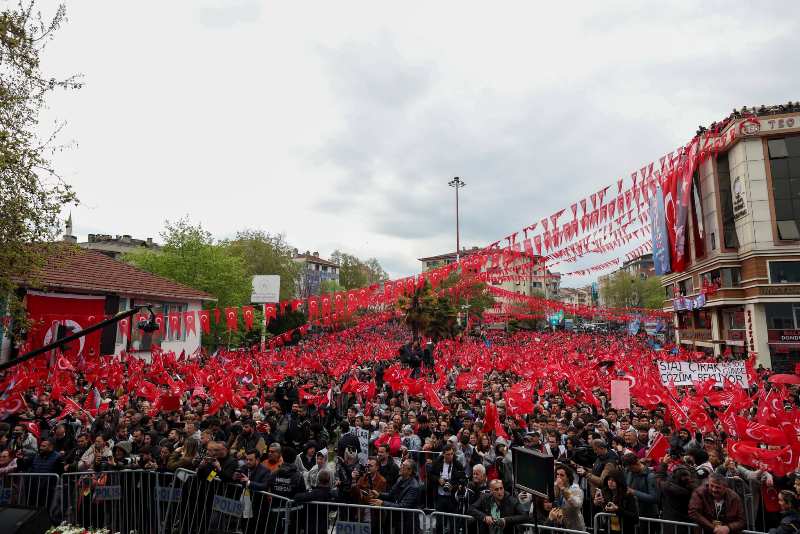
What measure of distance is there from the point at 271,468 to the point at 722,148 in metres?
34.2

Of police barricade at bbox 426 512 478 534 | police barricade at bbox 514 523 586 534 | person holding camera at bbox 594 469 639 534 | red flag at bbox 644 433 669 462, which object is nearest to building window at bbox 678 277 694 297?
red flag at bbox 644 433 669 462

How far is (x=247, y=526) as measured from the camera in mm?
6145

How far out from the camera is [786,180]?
28.2 meters

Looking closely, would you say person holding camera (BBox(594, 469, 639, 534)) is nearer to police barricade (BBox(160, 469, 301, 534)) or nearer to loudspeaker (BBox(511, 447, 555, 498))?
loudspeaker (BBox(511, 447, 555, 498))

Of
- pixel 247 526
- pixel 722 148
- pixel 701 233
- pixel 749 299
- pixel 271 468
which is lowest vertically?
pixel 247 526

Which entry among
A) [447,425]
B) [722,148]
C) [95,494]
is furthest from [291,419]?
[722,148]

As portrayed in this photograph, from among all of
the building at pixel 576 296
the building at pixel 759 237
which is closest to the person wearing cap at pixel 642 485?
the building at pixel 759 237

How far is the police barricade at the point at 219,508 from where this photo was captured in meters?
6.08

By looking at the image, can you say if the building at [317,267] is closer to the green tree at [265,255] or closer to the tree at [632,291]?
the green tree at [265,255]

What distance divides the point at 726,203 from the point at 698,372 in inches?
901

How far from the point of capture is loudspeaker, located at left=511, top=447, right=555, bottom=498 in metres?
4.95

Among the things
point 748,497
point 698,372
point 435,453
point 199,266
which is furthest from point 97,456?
point 199,266

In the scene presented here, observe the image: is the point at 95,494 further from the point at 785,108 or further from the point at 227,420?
the point at 785,108

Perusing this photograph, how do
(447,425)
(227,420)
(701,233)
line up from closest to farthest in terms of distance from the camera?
(447,425)
(227,420)
(701,233)
